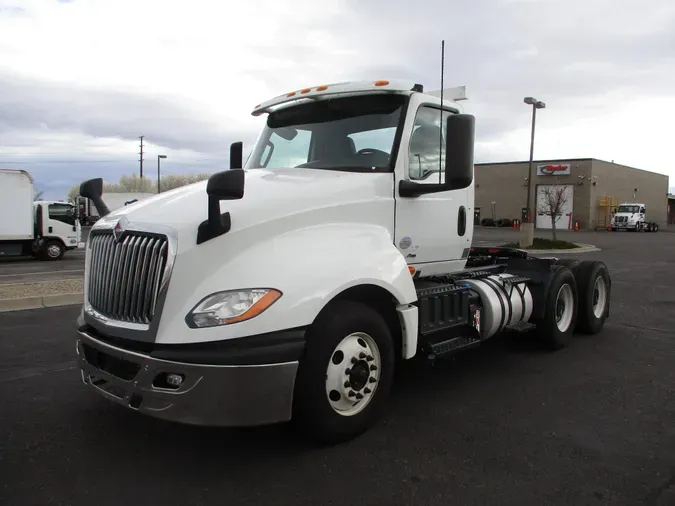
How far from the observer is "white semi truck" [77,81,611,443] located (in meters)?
3.12

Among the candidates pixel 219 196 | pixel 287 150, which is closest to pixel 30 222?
pixel 287 150

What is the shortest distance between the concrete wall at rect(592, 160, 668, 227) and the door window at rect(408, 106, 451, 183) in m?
51.3

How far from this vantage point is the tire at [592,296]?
6965 mm

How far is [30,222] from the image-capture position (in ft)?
63.8

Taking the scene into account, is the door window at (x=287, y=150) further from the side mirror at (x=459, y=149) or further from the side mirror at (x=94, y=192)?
the side mirror at (x=94, y=192)

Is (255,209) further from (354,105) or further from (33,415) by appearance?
(33,415)

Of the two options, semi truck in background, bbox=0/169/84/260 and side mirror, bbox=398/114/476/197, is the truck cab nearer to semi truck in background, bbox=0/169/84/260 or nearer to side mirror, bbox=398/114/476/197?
semi truck in background, bbox=0/169/84/260

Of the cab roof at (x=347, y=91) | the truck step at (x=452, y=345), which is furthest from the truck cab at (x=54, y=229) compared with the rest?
the truck step at (x=452, y=345)

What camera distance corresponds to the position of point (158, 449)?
367 cm

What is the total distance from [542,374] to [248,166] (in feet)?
11.4

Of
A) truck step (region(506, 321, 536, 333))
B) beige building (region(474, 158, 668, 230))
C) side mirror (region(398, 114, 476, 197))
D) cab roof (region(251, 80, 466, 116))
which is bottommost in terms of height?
truck step (region(506, 321, 536, 333))

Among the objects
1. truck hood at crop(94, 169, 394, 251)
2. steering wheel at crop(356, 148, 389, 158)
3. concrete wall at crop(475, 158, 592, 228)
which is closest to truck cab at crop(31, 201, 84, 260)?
truck hood at crop(94, 169, 394, 251)

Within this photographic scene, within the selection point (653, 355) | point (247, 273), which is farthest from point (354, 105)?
point (653, 355)

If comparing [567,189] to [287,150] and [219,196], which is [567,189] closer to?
[287,150]
